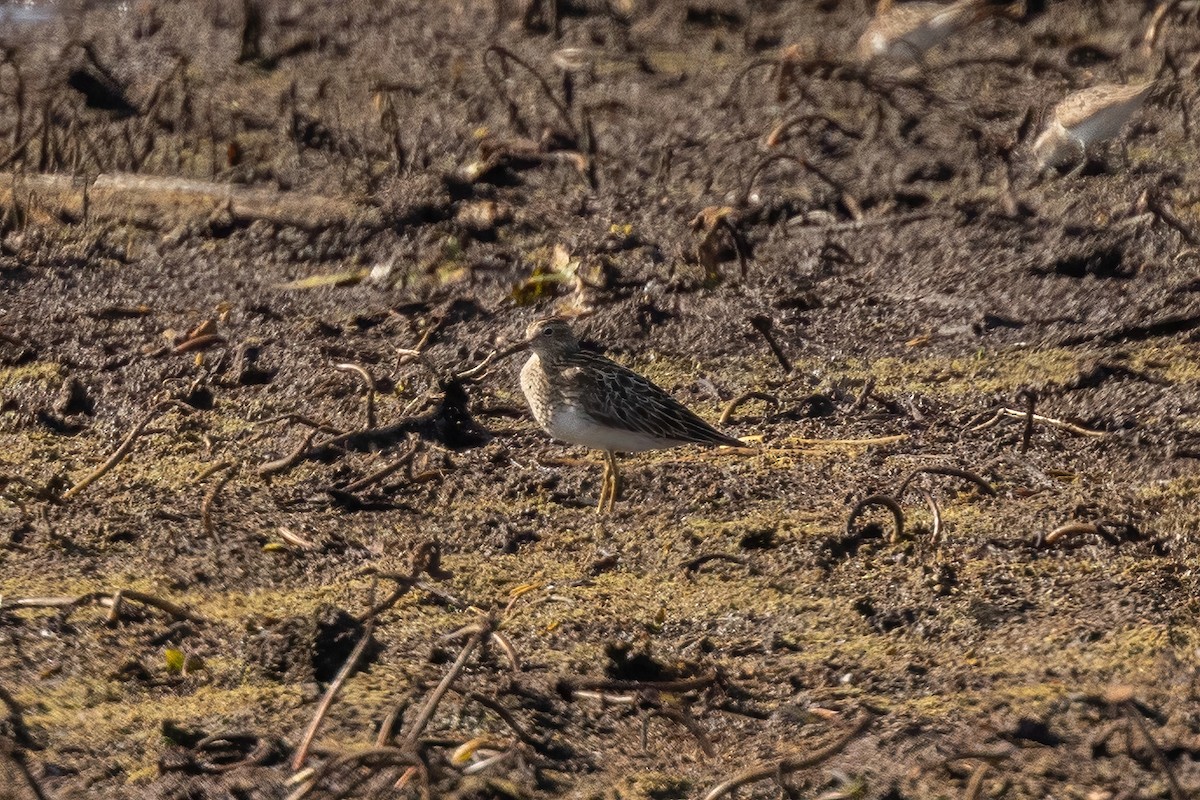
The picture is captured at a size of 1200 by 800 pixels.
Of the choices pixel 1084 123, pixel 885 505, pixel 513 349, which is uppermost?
pixel 885 505

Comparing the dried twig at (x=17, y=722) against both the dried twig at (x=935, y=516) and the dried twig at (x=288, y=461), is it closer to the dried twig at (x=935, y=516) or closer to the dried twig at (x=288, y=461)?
the dried twig at (x=288, y=461)

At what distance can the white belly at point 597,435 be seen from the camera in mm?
7559

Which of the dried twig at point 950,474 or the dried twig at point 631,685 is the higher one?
the dried twig at point 631,685

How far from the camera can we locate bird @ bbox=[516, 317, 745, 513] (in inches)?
297

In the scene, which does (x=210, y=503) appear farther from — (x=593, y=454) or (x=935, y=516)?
(x=935, y=516)

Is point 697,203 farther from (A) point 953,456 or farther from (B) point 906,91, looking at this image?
(A) point 953,456

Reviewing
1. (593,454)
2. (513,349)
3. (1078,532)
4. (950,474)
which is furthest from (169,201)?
(1078,532)

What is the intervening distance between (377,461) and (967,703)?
2.99 meters

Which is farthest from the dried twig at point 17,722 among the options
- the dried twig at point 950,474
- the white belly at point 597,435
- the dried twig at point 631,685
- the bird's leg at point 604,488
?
the dried twig at point 950,474

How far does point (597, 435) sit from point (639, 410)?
0.64 feet

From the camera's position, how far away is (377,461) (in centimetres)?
755

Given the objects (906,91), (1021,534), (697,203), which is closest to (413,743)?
(1021,534)

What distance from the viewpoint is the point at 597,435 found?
7578mm

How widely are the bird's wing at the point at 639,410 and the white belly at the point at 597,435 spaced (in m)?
0.03
